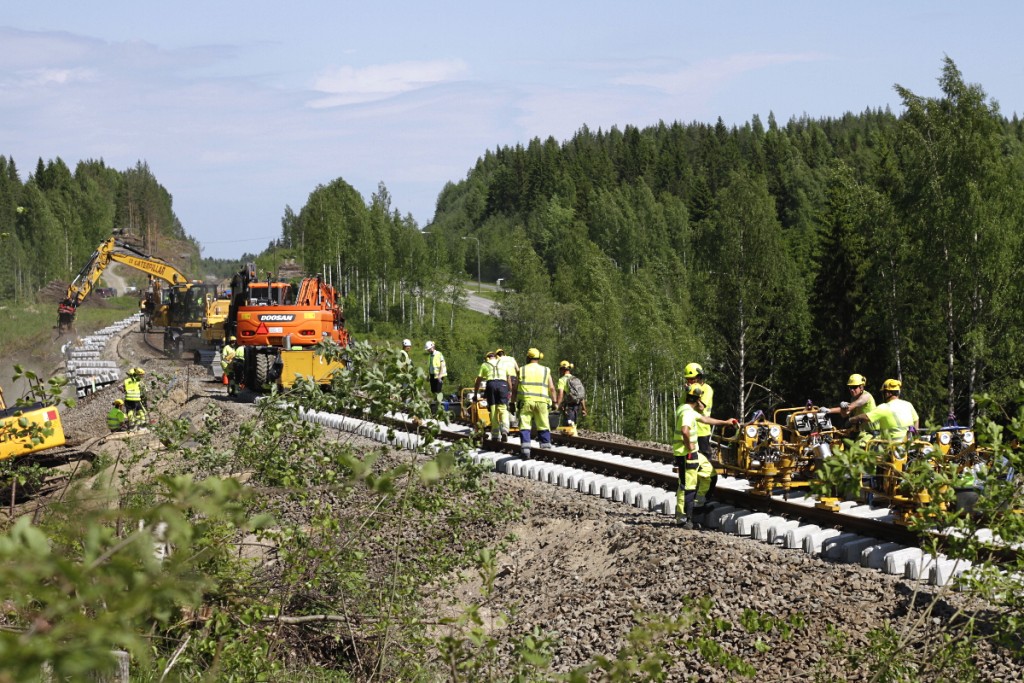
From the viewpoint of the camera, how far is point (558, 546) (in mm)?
11867

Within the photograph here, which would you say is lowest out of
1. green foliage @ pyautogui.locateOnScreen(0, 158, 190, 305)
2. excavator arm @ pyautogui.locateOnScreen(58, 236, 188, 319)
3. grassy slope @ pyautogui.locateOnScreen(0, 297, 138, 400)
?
grassy slope @ pyautogui.locateOnScreen(0, 297, 138, 400)

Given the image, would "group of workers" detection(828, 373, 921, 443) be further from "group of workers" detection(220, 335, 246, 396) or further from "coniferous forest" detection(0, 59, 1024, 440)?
"group of workers" detection(220, 335, 246, 396)

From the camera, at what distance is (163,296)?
5228 centimetres

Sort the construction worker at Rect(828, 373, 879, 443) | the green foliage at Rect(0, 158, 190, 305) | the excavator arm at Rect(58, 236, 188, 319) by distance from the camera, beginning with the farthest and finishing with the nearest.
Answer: the green foliage at Rect(0, 158, 190, 305), the excavator arm at Rect(58, 236, 188, 319), the construction worker at Rect(828, 373, 879, 443)

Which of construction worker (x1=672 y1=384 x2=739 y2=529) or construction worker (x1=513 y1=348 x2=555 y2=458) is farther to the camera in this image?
construction worker (x1=513 y1=348 x2=555 y2=458)

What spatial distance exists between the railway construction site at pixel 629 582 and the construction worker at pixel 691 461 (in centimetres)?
32

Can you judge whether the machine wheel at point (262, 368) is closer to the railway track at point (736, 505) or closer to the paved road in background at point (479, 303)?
the railway track at point (736, 505)

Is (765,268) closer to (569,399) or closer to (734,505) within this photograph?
(569,399)

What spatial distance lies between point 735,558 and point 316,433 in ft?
12.5

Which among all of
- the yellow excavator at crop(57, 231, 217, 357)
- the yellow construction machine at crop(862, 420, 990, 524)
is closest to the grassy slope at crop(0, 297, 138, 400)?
the yellow excavator at crop(57, 231, 217, 357)

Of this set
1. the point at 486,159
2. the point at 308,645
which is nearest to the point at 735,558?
the point at 308,645

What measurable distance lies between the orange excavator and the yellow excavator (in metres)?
18.1

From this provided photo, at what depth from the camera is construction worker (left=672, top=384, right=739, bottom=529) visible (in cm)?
1110

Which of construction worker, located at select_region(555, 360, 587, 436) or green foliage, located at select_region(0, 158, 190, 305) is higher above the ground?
green foliage, located at select_region(0, 158, 190, 305)
